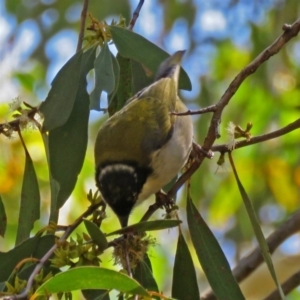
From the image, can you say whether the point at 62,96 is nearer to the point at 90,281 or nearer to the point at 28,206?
the point at 28,206

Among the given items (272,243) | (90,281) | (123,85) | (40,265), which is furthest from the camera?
(123,85)

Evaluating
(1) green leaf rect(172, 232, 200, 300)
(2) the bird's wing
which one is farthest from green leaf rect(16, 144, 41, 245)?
(1) green leaf rect(172, 232, 200, 300)

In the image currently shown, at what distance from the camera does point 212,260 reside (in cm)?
230

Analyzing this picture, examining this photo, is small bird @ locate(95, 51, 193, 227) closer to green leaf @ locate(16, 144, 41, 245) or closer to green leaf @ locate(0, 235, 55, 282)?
green leaf @ locate(16, 144, 41, 245)

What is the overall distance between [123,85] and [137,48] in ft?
1.31

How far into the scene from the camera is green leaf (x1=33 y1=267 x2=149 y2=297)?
5.29 ft

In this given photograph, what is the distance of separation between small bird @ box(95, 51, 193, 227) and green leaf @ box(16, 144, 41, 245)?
0.83 feet

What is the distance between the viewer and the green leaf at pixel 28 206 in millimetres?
2441

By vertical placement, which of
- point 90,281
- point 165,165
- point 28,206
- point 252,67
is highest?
point 165,165

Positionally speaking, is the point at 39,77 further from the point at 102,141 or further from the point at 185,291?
the point at 185,291

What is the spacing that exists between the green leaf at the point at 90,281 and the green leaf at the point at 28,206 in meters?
0.81

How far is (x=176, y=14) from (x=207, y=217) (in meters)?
1.47

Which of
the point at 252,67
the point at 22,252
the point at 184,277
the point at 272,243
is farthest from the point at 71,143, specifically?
the point at 272,243

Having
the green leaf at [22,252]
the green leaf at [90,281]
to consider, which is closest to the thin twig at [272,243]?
the green leaf at [22,252]
